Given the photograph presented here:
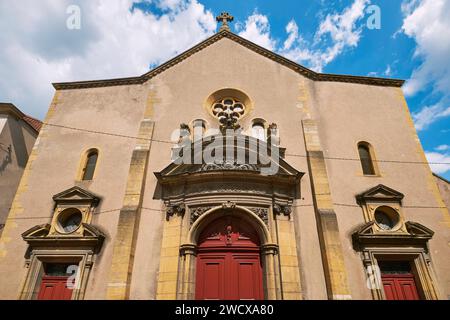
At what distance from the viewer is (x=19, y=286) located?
8852 mm

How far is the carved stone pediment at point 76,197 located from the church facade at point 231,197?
0.04 meters

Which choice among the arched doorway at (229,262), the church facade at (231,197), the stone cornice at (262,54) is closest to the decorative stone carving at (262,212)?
the church facade at (231,197)

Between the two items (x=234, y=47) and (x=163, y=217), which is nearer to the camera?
(x=163, y=217)

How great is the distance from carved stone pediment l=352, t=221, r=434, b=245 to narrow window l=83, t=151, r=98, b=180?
9.02 m

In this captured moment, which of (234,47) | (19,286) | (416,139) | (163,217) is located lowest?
(19,286)

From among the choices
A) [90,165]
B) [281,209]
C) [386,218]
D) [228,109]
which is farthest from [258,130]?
[90,165]

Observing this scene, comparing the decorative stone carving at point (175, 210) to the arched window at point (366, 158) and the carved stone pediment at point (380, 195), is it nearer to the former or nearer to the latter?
the carved stone pediment at point (380, 195)

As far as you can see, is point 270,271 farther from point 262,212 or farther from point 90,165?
point 90,165

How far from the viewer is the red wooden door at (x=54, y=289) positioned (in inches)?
347

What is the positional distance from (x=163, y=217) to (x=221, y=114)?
453cm

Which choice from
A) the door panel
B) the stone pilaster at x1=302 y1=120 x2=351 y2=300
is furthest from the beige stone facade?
the stone pilaster at x1=302 y1=120 x2=351 y2=300
